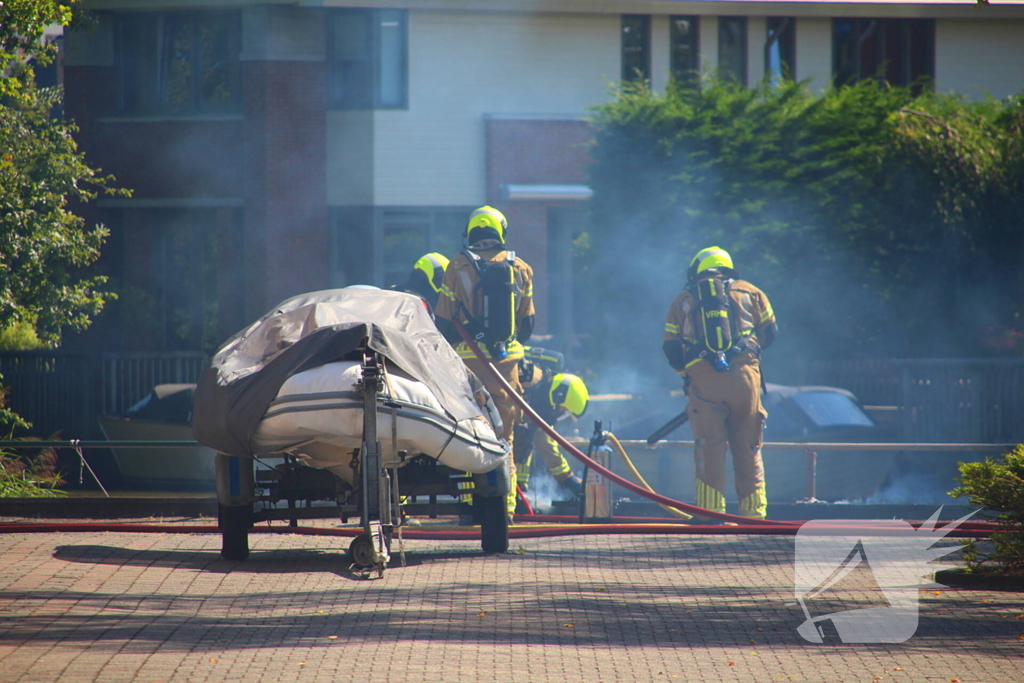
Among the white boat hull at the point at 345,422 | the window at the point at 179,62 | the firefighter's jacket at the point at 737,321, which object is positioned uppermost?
the window at the point at 179,62

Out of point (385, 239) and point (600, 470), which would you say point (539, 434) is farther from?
point (385, 239)

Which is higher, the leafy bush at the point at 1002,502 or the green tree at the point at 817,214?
the green tree at the point at 817,214

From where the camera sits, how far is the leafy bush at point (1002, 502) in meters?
6.45

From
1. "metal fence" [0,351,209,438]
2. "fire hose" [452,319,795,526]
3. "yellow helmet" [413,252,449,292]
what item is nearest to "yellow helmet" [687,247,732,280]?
"fire hose" [452,319,795,526]

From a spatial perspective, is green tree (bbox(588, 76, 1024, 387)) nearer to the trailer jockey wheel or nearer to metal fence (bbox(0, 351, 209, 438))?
metal fence (bbox(0, 351, 209, 438))

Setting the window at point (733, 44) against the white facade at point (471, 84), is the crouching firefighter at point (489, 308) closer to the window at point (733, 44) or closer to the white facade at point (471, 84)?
the white facade at point (471, 84)

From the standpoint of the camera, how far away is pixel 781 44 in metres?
20.5

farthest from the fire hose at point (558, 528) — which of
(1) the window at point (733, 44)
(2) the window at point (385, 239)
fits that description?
(1) the window at point (733, 44)

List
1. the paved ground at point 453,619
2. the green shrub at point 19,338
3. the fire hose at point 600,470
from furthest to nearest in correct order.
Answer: the green shrub at point 19,338, the fire hose at point 600,470, the paved ground at point 453,619

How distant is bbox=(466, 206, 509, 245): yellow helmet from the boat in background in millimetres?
4302

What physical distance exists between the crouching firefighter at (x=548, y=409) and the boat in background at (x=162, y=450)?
377 cm

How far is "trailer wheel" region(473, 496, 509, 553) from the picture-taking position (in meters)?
7.23

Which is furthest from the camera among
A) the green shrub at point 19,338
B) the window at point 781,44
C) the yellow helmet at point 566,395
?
the window at point 781,44

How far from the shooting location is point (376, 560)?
5.88m
